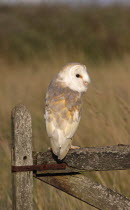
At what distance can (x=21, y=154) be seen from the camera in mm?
1967

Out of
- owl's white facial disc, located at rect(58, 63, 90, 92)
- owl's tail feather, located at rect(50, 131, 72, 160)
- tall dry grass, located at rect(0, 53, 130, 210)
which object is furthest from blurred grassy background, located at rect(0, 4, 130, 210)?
owl's tail feather, located at rect(50, 131, 72, 160)

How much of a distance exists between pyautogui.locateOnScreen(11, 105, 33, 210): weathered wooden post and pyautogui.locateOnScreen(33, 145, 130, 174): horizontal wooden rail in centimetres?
15

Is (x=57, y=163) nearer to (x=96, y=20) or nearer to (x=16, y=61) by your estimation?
(x=16, y=61)

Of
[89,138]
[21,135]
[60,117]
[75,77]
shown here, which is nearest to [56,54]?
[89,138]

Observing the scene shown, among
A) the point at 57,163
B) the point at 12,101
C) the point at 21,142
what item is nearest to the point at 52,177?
the point at 57,163

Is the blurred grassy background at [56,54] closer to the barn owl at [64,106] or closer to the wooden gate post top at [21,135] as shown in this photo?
the barn owl at [64,106]

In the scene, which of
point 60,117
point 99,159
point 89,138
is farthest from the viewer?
point 89,138

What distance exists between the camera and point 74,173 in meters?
2.01

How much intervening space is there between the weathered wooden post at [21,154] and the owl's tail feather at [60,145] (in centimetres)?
10

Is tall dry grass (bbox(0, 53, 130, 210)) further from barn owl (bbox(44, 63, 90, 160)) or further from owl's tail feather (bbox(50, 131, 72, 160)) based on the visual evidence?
Result: owl's tail feather (bbox(50, 131, 72, 160))

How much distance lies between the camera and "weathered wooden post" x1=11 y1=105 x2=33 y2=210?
195cm

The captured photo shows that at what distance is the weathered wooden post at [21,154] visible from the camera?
1.95 meters

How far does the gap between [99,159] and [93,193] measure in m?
0.13

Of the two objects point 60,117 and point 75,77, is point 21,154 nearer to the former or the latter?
point 60,117
